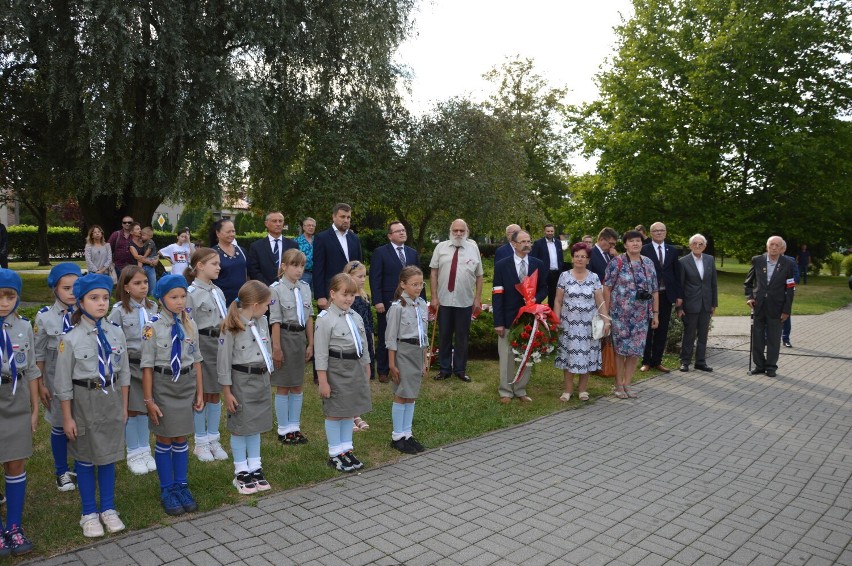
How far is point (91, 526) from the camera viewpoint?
158 inches

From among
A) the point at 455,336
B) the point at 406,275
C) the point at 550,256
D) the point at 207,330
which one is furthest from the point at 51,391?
the point at 550,256

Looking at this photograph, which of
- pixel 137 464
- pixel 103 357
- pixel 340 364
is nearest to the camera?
pixel 103 357

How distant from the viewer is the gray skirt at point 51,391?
181 inches

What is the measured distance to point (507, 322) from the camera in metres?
7.98

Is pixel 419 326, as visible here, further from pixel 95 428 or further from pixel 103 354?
pixel 95 428

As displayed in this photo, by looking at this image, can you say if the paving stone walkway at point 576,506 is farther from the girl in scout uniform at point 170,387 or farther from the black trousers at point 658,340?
the black trousers at point 658,340

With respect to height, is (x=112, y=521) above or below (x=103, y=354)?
below

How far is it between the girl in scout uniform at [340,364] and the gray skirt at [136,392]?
55.8 inches

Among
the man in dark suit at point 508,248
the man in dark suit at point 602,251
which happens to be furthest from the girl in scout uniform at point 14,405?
the man in dark suit at point 602,251

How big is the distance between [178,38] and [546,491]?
Answer: 1262 centimetres

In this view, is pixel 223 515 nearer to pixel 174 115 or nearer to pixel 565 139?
pixel 174 115

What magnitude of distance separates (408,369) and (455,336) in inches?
119

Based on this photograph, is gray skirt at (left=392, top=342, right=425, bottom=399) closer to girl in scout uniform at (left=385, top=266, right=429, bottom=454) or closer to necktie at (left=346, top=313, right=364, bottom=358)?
girl in scout uniform at (left=385, top=266, right=429, bottom=454)

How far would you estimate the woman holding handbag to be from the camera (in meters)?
7.75
